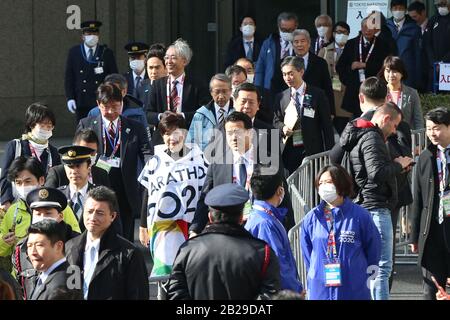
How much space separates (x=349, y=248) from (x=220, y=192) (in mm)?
1719

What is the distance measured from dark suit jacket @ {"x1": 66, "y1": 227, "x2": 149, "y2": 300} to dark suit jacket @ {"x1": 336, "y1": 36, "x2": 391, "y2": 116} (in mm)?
7961

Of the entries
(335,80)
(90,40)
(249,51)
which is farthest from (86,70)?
(335,80)

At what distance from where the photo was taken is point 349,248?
9477 mm

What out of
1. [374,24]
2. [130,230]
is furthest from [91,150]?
[374,24]

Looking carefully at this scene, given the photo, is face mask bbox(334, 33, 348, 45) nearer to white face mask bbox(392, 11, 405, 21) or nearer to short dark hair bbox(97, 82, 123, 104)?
white face mask bbox(392, 11, 405, 21)

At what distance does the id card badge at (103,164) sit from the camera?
11.9 meters

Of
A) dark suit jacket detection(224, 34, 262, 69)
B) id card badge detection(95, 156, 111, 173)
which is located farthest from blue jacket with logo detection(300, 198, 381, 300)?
dark suit jacket detection(224, 34, 262, 69)

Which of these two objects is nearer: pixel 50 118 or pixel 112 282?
pixel 112 282

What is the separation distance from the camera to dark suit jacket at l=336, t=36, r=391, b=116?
1625cm

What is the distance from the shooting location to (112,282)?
841cm

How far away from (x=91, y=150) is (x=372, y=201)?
2.23 metres

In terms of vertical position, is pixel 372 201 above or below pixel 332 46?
below

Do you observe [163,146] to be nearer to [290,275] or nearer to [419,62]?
[290,275]

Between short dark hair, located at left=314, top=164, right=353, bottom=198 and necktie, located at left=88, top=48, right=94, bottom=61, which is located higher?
necktie, located at left=88, top=48, right=94, bottom=61
